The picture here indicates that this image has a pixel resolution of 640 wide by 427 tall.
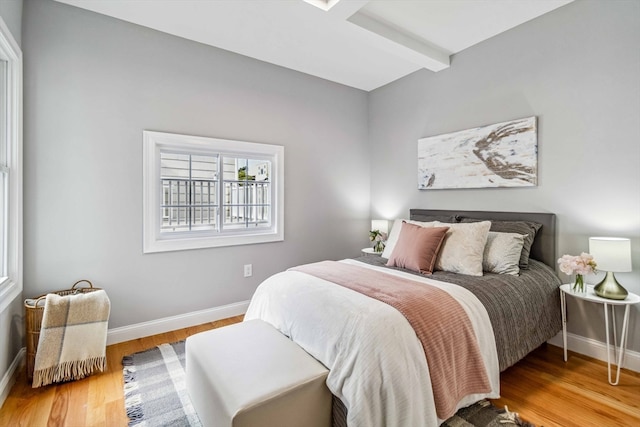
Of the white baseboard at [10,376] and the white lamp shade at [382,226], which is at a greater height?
the white lamp shade at [382,226]

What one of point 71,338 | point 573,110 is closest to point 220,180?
point 71,338

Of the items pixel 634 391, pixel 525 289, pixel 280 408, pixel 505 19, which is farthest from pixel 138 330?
pixel 505 19

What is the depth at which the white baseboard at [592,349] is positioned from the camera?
2221 mm

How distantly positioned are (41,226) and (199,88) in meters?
1.70

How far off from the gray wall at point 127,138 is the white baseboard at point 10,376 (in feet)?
1.51

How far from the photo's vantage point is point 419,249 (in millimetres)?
2465

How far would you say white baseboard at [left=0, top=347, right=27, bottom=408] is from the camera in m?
1.86

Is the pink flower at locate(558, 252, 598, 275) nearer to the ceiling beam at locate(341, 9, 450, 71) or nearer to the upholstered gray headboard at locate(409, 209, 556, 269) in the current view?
the upholstered gray headboard at locate(409, 209, 556, 269)

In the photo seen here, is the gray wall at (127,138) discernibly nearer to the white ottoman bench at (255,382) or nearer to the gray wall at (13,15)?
the gray wall at (13,15)

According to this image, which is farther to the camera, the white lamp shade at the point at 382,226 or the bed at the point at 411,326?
the white lamp shade at the point at 382,226

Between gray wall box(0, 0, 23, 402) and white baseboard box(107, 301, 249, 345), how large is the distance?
0.57m

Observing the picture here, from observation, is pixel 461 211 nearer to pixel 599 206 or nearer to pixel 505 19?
pixel 599 206

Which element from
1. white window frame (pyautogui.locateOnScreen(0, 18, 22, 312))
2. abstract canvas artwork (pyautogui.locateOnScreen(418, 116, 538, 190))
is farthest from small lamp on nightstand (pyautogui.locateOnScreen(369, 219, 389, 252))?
white window frame (pyautogui.locateOnScreen(0, 18, 22, 312))

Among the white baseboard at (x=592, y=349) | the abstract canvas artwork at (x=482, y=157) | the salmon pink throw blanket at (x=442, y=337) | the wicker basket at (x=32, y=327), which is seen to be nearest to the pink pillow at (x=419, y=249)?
the salmon pink throw blanket at (x=442, y=337)
